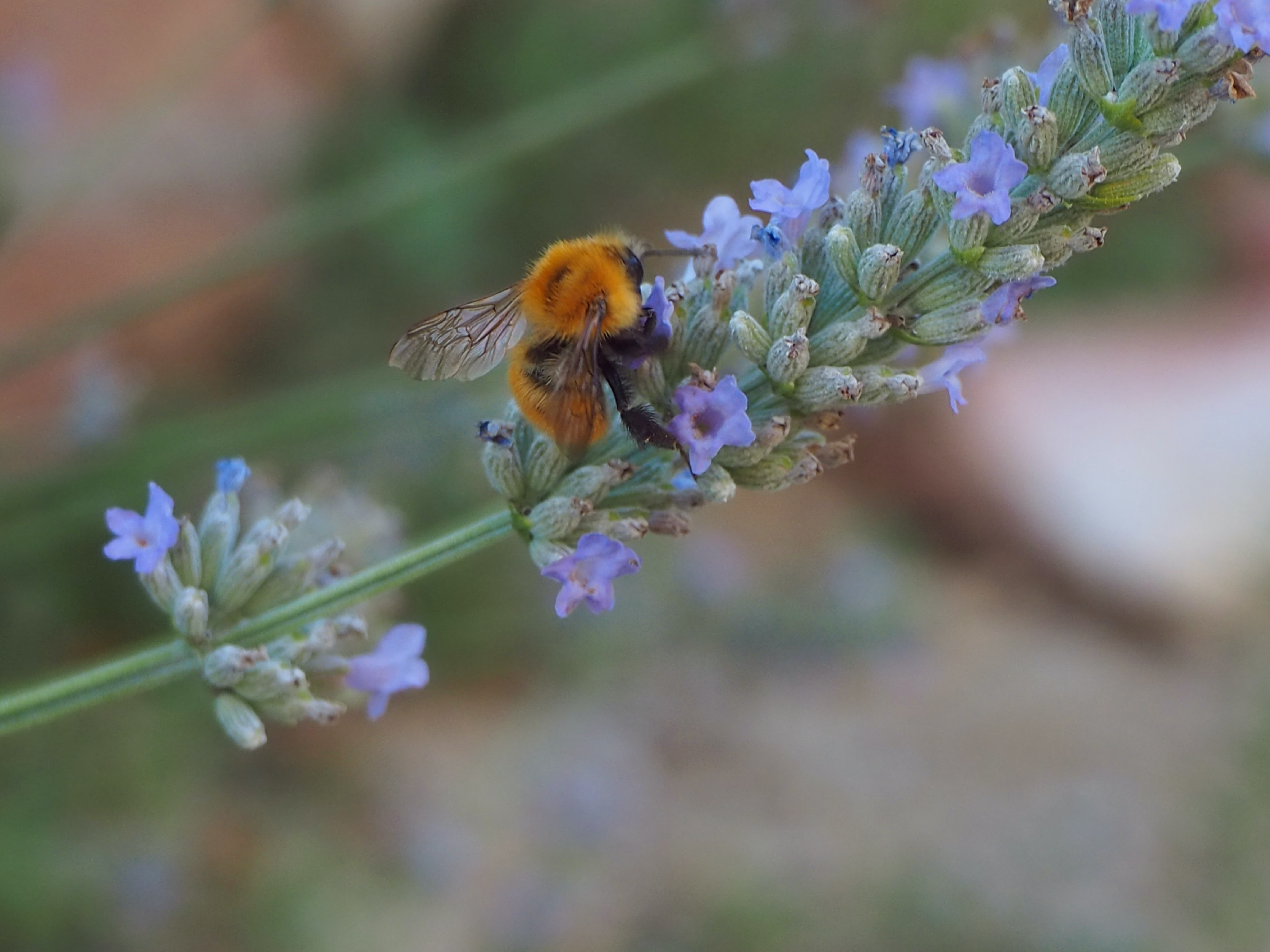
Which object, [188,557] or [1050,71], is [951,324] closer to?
[1050,71]

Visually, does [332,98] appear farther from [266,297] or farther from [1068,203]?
[1068,203]

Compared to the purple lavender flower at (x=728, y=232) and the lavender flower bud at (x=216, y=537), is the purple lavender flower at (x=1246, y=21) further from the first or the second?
the lavender flower bud at (x=216, y=537)

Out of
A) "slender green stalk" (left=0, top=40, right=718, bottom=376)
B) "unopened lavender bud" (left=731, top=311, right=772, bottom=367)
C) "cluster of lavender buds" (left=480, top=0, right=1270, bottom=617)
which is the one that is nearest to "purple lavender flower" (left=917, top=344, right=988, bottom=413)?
"cluster of lavender buds" (left=480, top=0, right=1270, bottom=617)

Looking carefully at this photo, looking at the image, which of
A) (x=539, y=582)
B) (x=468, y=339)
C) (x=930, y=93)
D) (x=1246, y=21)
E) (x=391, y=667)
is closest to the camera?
(x=1246, y=21)

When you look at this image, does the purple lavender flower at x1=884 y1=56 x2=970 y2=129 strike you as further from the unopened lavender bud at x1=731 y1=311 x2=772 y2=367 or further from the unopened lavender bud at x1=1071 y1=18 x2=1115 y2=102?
the unopened lavender bud at x1=731 y1=311 x2=772 y2=367

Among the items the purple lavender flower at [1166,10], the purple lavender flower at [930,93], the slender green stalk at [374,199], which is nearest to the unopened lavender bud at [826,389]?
the purple lavender flower at [1166,10]

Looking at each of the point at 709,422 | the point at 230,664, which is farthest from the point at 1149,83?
the point at 230,664

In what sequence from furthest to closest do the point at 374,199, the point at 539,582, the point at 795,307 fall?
the point at 539,582 < the point at 374,199 < the point at 795,307
